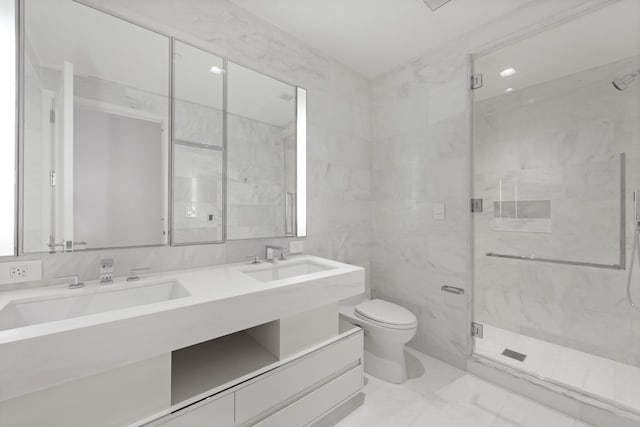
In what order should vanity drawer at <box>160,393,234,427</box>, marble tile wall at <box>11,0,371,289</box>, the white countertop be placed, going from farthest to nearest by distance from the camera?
marble tile wall at <box>11,0,371,289</box> → vanity drawer at <box>160,393,234,427</box> → the white countertop

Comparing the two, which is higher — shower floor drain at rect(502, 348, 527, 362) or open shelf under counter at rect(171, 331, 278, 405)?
open shelf under counter at rect(171, 331, 278, 405)

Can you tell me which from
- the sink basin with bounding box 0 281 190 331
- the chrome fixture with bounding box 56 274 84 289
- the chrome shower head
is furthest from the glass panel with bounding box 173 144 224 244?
the chrome shower head

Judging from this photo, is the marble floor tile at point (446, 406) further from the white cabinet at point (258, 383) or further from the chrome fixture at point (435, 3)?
the chrome fixture at point (435, 3)

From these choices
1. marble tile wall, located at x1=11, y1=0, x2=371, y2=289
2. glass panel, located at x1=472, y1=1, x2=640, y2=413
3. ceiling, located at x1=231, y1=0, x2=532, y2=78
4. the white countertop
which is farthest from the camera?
ceiling, located at x1=231, y1=0, x2=532, y2=78

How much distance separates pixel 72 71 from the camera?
1.25m

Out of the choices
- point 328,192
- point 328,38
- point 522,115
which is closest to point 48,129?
point 328,192

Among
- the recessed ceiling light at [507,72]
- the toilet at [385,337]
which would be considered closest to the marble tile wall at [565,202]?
the recessed ceiling light at [507,72]

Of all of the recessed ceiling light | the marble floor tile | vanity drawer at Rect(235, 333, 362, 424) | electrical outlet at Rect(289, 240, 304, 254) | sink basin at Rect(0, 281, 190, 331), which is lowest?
the marble floor tile

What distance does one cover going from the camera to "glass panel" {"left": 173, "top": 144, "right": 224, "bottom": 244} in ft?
4.98

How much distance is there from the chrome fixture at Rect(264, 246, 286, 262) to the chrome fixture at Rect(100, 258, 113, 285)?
2.80 feet

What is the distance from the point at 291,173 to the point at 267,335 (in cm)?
117

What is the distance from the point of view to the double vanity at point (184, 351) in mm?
745

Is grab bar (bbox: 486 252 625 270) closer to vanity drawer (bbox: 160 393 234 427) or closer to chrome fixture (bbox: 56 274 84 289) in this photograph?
vanity drawer (bbox: 160 393 234 427)

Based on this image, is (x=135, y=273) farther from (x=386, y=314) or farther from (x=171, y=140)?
(x=386, y=314)
